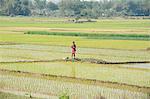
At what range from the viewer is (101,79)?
1109 centimetres

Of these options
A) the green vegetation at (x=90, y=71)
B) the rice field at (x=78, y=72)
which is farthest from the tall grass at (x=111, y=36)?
the green vegetation at (x=90, y=71)

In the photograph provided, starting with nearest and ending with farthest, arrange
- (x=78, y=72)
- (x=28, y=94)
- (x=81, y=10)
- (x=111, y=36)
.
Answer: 1. (x=28, y=94)
2. (x=78, y=72)
3. (x=111, y=36)
4. (x=81, y=10)

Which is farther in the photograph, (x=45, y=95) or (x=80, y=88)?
(x=80, y=88)

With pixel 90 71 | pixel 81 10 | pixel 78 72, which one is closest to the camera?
pixel 78 72

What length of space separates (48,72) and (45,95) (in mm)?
3334

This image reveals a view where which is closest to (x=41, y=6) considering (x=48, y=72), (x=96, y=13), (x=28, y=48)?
(x=96, y=13)

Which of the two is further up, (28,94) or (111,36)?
(28,94)

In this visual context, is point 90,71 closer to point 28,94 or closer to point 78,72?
point 78,72

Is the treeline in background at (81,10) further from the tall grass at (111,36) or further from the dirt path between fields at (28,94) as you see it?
the dirt path between fields at (28,94)

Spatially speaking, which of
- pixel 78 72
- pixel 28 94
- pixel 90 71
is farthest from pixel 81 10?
pixel 28 94

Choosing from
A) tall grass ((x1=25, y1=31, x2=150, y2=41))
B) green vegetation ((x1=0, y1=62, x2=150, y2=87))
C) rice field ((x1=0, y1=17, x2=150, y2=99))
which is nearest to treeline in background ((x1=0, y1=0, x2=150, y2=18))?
tall grass ((x1=25, y1=31, x2=150, y2=41))

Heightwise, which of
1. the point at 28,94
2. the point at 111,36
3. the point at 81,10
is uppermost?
the point at 28,94

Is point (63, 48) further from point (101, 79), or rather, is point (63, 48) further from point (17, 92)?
point (17, 92)

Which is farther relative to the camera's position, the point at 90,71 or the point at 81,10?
the point at 81,10
